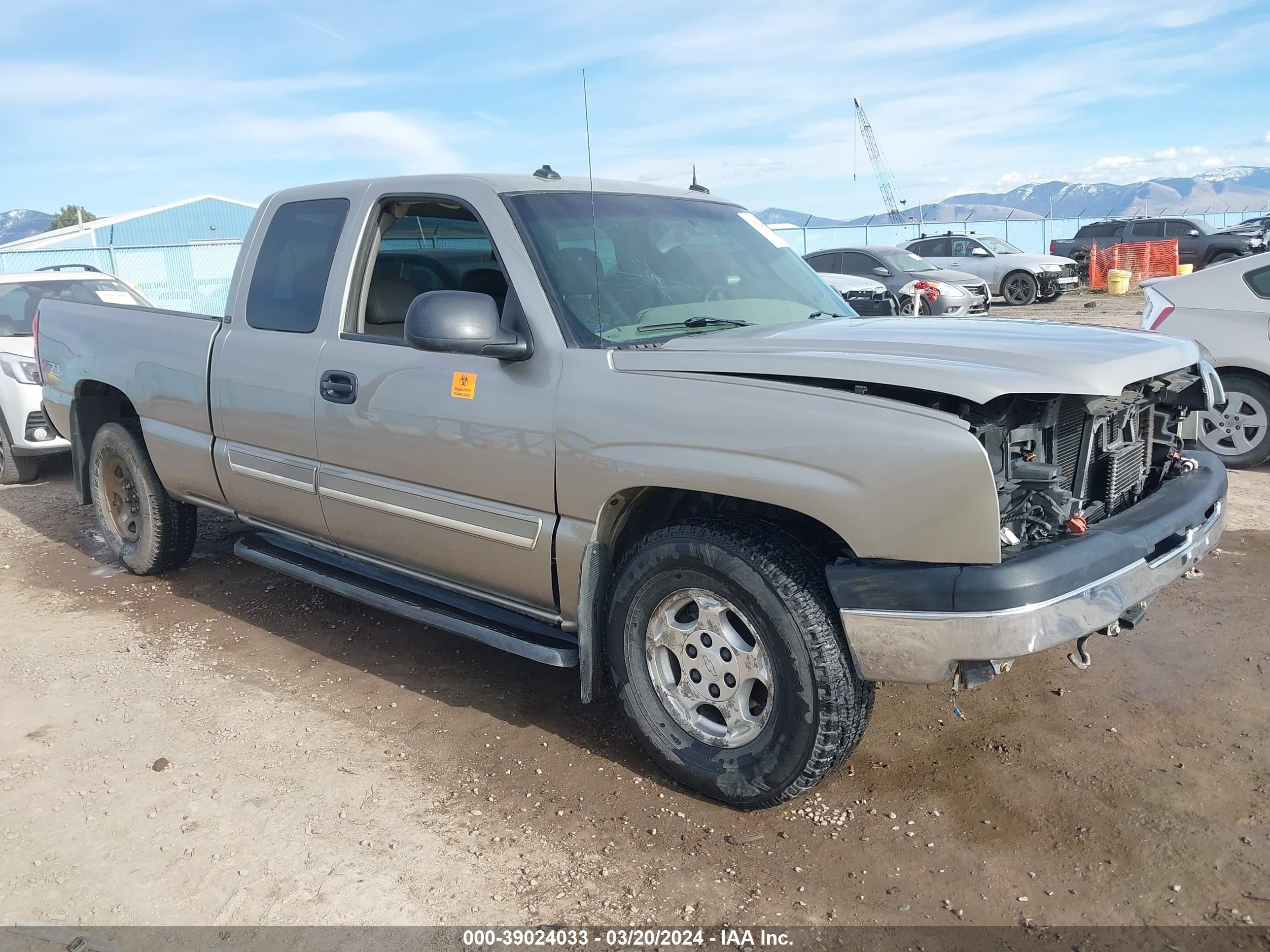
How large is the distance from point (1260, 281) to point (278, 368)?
256 inches

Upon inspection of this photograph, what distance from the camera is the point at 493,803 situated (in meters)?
3.37

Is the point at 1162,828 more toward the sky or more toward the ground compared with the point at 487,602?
more toward the ground

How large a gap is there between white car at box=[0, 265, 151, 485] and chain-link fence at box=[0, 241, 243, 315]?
1158cm

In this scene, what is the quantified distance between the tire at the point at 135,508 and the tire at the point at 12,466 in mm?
3030

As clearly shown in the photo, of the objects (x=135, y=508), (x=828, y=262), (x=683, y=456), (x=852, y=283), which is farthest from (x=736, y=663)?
(x=828, y=262)

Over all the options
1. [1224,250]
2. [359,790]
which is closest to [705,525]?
[359,790]

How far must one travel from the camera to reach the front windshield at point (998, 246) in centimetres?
2252

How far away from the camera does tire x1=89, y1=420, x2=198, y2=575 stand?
→ 5598mm

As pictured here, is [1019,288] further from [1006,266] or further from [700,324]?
[700,324]

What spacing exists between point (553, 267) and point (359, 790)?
77.0 inches

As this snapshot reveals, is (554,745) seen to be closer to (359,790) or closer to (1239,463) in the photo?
(359,790)

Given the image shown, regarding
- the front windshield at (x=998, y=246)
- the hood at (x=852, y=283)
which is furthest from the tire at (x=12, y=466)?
the front windshield at (x=998, y=246)

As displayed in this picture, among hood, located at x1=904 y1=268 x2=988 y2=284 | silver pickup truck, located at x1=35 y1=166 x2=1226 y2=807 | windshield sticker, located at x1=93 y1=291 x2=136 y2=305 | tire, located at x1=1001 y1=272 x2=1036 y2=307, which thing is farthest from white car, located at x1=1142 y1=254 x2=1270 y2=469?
tire, located at x1=1001 y1=272 x2=1036 y2=307

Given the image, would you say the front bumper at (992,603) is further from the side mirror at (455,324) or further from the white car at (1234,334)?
the white car at (1234,334)
